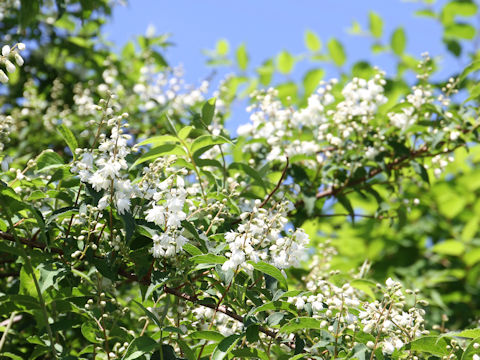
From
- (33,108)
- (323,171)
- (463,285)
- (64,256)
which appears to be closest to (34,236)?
(64,256)

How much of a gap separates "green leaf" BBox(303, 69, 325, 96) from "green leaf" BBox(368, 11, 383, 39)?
1.13 metres

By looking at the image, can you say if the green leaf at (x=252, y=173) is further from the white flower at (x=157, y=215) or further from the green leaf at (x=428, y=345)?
the green leaf at (x=428, y=345)

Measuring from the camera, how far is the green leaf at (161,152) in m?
2.11

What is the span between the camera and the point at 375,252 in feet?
17.6

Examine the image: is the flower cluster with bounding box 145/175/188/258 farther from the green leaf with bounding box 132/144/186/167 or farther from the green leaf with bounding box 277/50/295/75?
the green leaf with bounding box 277/50/295/75

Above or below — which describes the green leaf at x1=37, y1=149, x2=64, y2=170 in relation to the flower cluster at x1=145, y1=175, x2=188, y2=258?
above

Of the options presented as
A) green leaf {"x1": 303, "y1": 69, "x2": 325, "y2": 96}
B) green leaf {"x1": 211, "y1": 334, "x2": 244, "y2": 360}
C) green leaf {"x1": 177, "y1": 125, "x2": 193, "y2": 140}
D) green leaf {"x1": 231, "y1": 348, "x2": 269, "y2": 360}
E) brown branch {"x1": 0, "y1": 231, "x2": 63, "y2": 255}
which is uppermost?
green leaf {"x1": 303, "y1": 69, "x2": 325, "y2": 96}

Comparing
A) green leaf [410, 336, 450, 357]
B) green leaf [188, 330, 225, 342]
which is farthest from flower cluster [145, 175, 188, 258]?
green leaf [410, 336, 450, 357]

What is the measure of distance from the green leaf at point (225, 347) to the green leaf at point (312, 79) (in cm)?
308

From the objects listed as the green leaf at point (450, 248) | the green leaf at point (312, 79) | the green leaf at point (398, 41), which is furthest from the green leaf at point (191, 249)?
the green leaf at point (398, 41)

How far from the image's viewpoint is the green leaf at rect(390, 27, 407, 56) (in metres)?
5.18

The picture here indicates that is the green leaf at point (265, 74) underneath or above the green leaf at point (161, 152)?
above

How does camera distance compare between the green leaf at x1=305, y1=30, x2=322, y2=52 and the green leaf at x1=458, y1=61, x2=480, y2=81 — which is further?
the green leaf at x1=305, y1=30, x2=322, y2=52

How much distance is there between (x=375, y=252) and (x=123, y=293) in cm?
280
